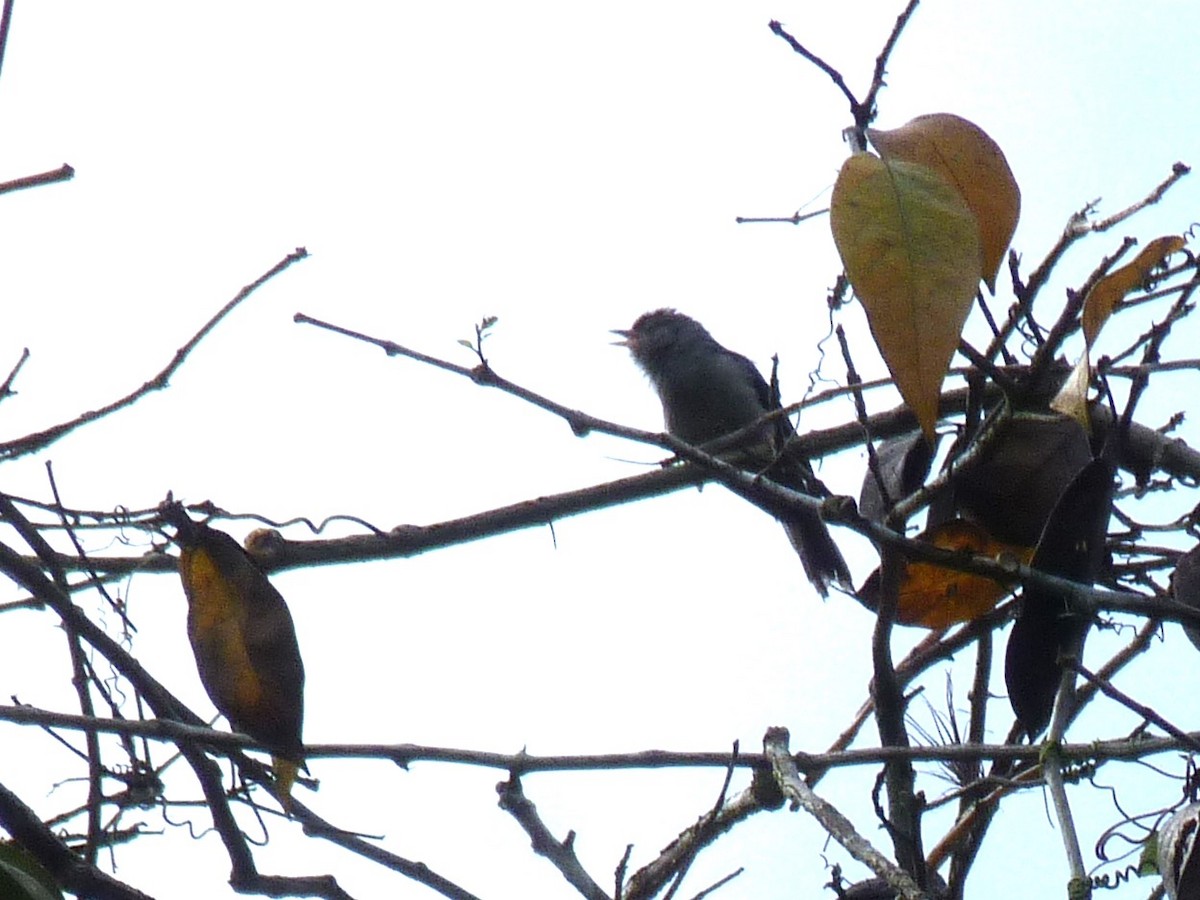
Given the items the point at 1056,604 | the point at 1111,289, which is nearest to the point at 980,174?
the point at 1111,289

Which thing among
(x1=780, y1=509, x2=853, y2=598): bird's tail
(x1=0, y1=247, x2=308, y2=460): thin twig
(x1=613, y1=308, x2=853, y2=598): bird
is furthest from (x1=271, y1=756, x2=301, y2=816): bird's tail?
(x1=613, y1=308, x2=853, y2=598): bird

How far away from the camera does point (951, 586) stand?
2.19 meters

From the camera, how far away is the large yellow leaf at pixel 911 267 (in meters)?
1.61

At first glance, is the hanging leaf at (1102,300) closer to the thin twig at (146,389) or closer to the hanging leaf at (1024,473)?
the hanging leaf at (1024,473)

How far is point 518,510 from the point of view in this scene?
11.2ft

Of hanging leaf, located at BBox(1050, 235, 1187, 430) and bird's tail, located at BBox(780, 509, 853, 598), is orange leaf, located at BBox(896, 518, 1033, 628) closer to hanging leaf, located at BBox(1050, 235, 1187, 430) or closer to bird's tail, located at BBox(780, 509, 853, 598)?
hanging leaf, located at BBox(1050, 235, 1187, 430)

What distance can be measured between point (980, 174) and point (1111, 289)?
0.20m

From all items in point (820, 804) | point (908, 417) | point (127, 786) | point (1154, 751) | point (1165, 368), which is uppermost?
point (908, 417)

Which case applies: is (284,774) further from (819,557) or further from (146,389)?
(819,557)

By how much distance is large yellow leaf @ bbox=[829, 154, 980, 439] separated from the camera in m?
1.61

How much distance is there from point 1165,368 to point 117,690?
1.71m

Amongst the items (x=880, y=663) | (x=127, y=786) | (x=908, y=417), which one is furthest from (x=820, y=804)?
(x=908, y=417)

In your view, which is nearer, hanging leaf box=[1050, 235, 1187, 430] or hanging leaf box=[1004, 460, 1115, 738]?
hanging leaf box=[1050, 235, 1187, 430]

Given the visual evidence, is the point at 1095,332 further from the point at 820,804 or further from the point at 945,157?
the point at 820,804
